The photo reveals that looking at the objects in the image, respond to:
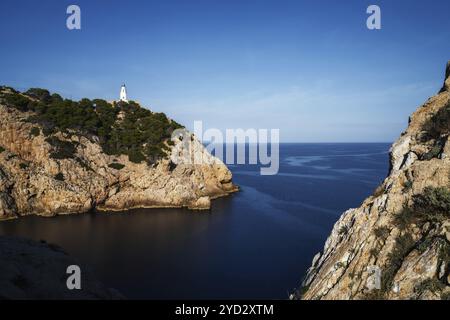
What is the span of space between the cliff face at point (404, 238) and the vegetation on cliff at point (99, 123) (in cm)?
4389

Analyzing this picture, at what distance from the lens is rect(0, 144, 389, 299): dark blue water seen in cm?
2447

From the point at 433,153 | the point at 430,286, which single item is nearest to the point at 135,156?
the point at 433,153

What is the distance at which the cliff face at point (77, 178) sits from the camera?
43625mm

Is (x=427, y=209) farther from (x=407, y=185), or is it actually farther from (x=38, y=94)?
(x=38, y=94)

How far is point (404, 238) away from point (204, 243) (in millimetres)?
24944

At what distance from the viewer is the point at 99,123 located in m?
57.2

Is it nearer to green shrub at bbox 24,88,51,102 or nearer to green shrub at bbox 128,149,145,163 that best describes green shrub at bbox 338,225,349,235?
green shrub at bbox 128,149,145,163

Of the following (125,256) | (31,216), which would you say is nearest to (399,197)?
(125,256)

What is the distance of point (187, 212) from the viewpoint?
4781cm

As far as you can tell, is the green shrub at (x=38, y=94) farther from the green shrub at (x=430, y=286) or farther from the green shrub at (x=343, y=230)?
the green shrub at (x=430, y=286)

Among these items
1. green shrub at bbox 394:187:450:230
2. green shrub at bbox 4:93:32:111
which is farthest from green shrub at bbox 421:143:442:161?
green shrub at bbox 4:93:32:111

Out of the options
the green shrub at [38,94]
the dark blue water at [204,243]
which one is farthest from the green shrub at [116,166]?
the green shrub at [38,94]

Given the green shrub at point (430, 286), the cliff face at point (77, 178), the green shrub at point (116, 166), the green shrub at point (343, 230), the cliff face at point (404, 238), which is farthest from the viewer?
the green shrub at point (116, 166)
